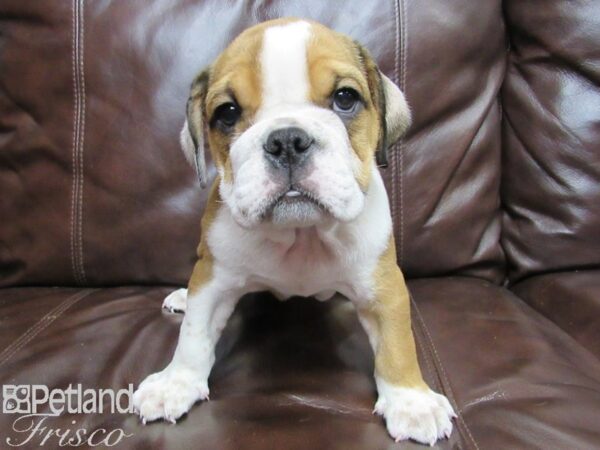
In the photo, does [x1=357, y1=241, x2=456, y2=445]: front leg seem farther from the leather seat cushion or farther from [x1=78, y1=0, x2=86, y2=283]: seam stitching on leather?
[x1=78, y1=0, x2=86, y2=283]: seam stitching on leather

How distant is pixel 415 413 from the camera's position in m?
1.13

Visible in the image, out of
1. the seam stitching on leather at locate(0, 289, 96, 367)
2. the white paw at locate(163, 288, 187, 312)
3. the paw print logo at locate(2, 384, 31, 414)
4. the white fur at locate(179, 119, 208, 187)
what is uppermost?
the white fur at locate(179, 119, 208, 187)

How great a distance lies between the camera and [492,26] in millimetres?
1772

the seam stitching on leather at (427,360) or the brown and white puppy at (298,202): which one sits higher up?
the brown and white puppy at (298,202)

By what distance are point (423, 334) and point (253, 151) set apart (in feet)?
2.23

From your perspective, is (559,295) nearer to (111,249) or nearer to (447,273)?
(447,273)

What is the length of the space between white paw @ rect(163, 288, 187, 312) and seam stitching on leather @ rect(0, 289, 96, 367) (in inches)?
10.7

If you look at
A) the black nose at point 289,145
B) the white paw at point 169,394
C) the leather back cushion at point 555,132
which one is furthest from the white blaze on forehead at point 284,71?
the leather back cushion at point 555,132

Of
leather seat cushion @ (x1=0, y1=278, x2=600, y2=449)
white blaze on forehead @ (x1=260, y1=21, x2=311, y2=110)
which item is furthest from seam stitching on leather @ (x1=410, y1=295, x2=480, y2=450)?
white blaze on forehead @ (x1=260, y1=21, x2=311, y2=110)

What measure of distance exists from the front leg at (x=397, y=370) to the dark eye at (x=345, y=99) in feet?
1.12

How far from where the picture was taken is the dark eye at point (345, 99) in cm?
121

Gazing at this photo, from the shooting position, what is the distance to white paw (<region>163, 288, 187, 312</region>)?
161 centimetres

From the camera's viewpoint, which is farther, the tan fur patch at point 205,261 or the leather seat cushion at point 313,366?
the tan fur patch at point 205,261

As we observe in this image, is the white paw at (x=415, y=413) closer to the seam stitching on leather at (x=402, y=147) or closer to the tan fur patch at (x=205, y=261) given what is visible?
the tan fur patch at (x=205, y=261)
